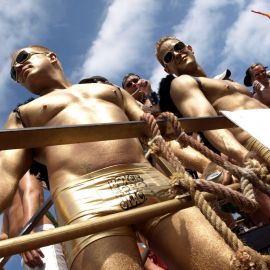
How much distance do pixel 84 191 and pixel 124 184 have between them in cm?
22

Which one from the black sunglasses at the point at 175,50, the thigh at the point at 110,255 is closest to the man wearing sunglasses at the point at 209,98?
the black sunglasses at the point at 175,50

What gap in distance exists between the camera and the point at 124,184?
2107 mm

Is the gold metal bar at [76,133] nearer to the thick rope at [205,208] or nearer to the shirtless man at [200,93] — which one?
the thick rope at [205,208]

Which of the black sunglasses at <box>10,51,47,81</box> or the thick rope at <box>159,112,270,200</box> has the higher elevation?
the black sunglasses at <box>10,51,47,81</box>

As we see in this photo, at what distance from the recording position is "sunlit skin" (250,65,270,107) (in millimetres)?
5177

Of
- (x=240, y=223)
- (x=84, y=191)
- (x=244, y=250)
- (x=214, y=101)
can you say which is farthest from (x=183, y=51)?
(x=244, y=250)

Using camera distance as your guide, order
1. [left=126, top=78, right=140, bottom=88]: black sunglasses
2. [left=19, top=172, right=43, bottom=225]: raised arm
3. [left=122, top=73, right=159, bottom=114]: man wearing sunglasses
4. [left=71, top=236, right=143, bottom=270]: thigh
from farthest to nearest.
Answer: [left=126, top=78, right=140, bottom=88]: black sunglasses → [left=122, top=73, right=159, bottom=114]: man wearing sunglasses → [left=19, top=172, right=43, bottom=225]: raised arm → [left=71, top=236, right=143, bottom=270]: thigh

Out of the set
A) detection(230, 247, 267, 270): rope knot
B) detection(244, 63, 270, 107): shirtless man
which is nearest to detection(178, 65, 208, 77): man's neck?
detection(244, 63, 270, 107): shirtless man

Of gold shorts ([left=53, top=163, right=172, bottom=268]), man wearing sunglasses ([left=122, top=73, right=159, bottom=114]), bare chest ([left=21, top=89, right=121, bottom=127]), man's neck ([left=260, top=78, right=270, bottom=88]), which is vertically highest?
man wearing sunglasses ([left=122, top=73, right=159, bottom=114])

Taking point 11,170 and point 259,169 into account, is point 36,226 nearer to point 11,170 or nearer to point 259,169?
point 11,170

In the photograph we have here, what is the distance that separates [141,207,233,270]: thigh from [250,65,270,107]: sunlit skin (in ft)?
11.7

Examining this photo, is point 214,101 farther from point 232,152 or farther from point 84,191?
point 84,191

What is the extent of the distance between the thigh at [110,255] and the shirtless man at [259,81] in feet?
12.5

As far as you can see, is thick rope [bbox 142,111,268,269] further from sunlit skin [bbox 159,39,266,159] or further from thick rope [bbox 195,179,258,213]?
sunlit skin [bbox 159,39,266,159]
